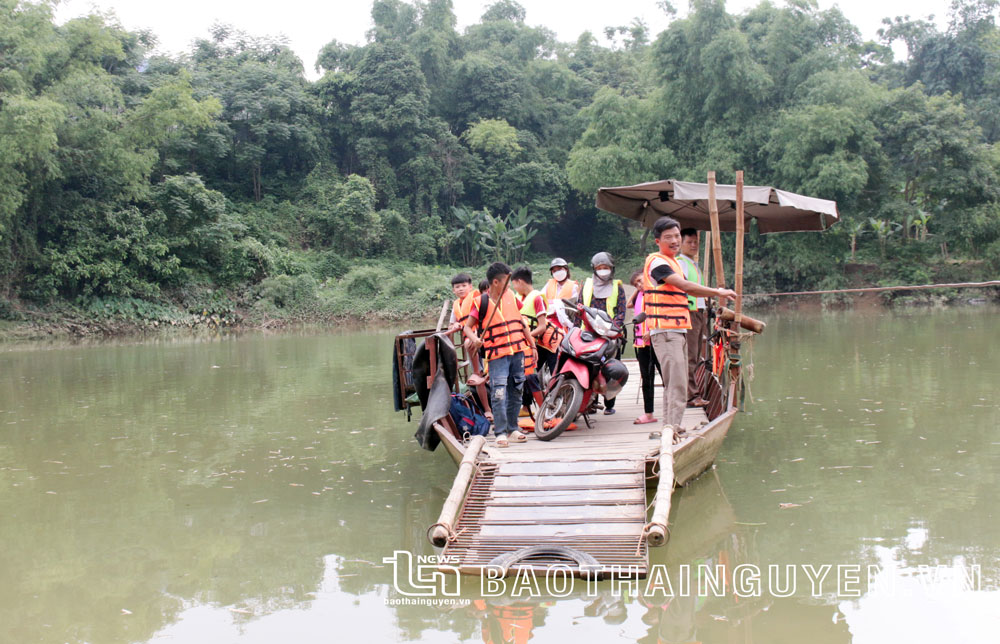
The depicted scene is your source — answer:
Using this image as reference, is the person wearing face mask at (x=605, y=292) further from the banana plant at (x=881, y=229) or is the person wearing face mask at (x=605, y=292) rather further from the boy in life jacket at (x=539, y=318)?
the banana plant at (x=881, y=229)

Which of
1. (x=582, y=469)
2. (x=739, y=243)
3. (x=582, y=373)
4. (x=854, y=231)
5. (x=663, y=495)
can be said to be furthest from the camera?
(x=854, y=231)

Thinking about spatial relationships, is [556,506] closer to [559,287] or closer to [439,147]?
[559,287]

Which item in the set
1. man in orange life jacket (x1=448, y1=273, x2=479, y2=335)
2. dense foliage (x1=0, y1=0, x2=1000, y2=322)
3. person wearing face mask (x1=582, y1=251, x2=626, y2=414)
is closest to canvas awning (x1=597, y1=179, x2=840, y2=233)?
person wearing face mask (x1=582, y1=251, x2=626, y2=414)

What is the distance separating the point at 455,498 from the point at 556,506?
20.5 inches

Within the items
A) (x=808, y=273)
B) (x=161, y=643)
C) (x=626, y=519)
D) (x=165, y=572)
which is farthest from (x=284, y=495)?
(x=808, y=273)

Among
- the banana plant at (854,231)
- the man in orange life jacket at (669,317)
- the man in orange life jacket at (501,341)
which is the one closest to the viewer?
the man in orange life jacket at (669,317)

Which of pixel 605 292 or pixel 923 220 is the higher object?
pixel 923 220

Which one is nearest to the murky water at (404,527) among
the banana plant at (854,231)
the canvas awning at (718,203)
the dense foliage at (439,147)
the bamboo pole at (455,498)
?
the bamboo pole at (455,498)

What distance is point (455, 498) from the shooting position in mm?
4215

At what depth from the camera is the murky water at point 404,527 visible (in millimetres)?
3473

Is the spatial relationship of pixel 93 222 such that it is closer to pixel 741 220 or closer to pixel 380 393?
pixel 380 393

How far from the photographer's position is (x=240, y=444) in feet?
23.9

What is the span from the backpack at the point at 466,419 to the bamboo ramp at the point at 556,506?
2.13 ft

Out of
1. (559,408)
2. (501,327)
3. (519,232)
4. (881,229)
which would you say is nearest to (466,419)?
(559,408)
